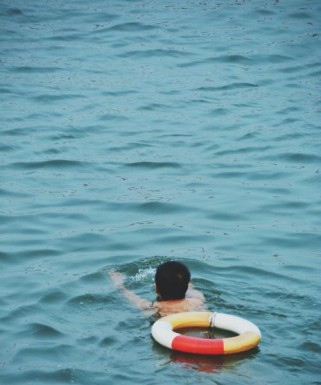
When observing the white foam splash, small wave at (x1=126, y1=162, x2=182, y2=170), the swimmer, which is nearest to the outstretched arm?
the swimmer

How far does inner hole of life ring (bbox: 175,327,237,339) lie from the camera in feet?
24.6

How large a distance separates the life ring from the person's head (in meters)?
0.34

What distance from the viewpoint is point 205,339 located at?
700 cm

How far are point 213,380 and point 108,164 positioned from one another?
232 inches

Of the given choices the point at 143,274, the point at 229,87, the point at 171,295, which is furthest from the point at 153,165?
the point at 171,295

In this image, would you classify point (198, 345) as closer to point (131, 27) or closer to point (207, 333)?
point (207, 333)

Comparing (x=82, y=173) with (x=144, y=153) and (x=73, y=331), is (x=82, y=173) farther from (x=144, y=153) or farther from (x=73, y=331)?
(x=73, y=331)

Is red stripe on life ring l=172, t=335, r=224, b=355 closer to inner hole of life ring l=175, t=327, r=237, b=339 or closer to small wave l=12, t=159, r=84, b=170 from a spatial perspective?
inner hole of life ring l=175, t=327, r=237, b=339

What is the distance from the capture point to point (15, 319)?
7.93 meters

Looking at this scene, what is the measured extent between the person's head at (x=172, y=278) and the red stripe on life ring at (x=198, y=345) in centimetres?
86

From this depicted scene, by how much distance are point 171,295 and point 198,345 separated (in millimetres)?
1042

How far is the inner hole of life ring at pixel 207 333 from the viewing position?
749 cm

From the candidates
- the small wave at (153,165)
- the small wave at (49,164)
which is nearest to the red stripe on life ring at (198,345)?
the small wave at (153,165)

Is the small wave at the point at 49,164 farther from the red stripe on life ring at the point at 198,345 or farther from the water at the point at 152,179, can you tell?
the red stripe on life ring at the point at 198,345
